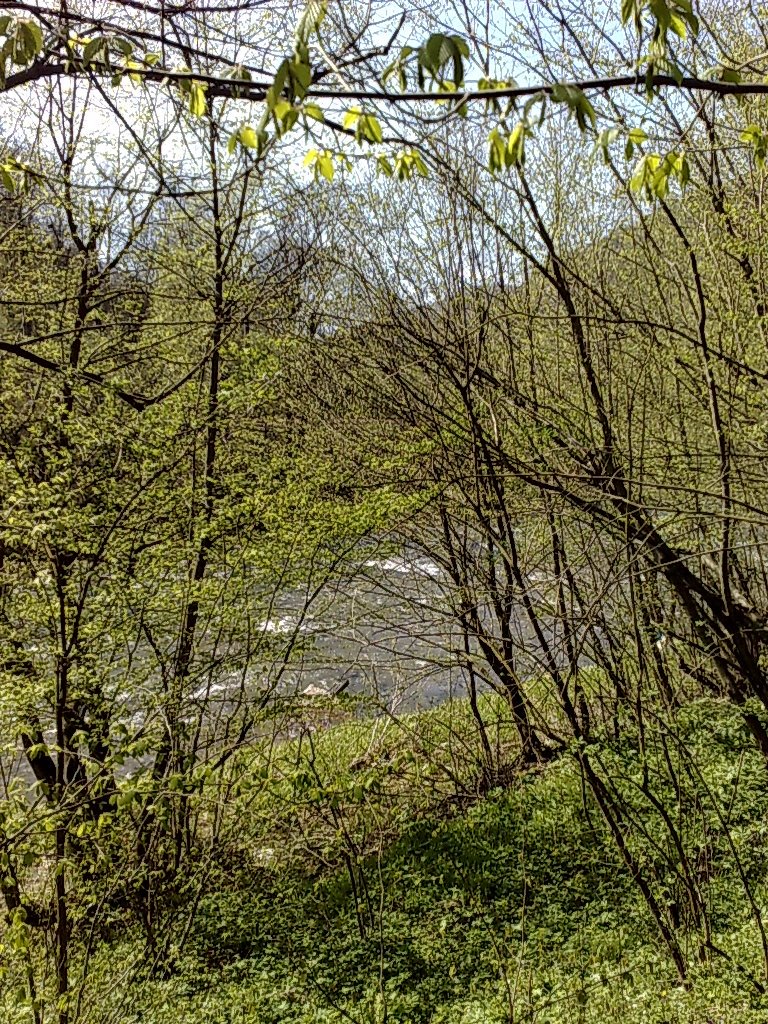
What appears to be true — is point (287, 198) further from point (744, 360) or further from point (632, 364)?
point (744, 360)

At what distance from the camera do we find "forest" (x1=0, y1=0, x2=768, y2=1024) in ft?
11.9

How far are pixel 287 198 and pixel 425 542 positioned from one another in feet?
11.1

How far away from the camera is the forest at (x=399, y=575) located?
363 cm

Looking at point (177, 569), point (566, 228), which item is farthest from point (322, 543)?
point (566, 228)

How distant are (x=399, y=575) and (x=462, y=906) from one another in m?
3.12

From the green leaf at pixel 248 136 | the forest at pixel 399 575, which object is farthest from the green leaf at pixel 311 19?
the forest at pixel 399 575

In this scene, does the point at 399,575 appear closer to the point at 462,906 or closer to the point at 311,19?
the point at 462,906

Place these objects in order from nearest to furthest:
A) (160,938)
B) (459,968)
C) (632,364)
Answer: (459,968), (160,938), (632,364)

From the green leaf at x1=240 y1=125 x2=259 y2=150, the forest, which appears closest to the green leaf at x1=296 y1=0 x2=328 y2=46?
the green leaf at x1=240 y1=125 x2=259 y2=150

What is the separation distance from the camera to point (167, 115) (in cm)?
551

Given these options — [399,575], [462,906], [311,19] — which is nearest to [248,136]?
[311,19]

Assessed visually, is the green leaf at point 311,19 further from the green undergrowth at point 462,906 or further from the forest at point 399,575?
the green undergrowth at point 462,906

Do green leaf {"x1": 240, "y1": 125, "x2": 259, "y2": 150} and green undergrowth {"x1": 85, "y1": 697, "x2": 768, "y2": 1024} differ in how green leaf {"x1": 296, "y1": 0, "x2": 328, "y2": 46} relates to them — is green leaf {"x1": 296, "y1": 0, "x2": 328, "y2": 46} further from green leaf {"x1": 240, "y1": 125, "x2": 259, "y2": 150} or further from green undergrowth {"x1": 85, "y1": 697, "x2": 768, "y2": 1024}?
green undergrowth {"x1": 85, "y1": 697, "x2": 768, "y2": 1024}

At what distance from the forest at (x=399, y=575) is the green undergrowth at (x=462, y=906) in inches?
1.2
